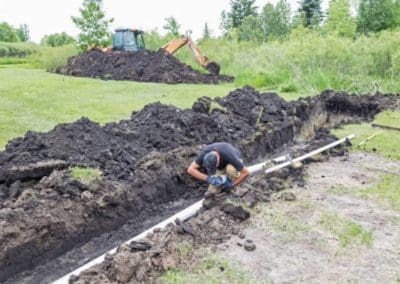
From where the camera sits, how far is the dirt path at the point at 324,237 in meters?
4.15

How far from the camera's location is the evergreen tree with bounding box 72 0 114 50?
29.9m

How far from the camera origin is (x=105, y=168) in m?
5.81

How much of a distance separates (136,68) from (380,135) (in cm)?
1328

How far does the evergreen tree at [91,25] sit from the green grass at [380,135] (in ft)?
73.3

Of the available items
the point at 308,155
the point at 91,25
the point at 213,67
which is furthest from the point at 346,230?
the point at 91,25

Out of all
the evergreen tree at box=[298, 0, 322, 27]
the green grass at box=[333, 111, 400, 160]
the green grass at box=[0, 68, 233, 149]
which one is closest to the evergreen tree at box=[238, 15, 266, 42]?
the evergreen tree at box=[298, 0, 322, 27]

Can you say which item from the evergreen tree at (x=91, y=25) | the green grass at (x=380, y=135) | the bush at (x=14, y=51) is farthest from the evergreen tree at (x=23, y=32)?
the green grass at (x=380, y=135)

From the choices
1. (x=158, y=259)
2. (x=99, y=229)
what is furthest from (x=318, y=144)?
(x=158, y=259)

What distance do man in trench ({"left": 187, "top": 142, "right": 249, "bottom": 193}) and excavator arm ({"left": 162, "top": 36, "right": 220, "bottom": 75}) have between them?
1573cm

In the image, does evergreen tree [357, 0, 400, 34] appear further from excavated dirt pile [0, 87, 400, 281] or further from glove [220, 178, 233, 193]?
glove [220, 178, 233, 193]

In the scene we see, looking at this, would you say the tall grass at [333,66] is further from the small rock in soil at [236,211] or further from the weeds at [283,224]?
the small rock in soil at [236,211]

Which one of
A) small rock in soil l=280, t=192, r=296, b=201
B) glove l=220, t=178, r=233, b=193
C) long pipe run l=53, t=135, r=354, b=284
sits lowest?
small rock in soil l=280, t=192, r=296, b=201

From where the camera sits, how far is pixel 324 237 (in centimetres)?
483

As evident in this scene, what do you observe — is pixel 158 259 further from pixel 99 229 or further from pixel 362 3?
pixel 362 3
